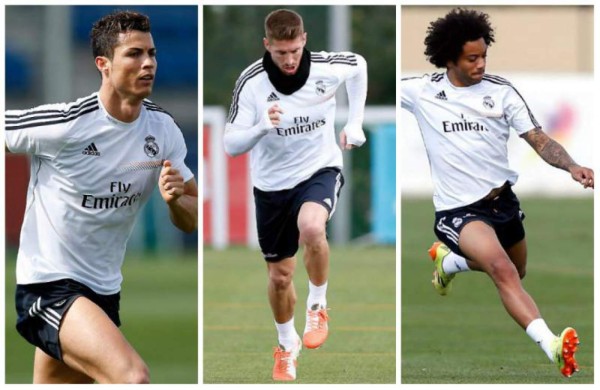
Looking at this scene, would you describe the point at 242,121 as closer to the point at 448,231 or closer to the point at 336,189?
the point at 336,189

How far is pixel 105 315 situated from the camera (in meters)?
5.96

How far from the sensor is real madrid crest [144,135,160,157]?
6340 mm

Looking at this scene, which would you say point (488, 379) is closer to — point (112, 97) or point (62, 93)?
point (112, 97)

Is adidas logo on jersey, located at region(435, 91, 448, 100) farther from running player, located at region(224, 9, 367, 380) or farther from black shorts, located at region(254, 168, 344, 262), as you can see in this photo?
black shorts, located at region(254, 168, 344, 262)

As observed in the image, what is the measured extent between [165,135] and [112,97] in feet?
0.99

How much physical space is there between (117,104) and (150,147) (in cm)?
23

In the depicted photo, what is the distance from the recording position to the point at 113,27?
6277 mm

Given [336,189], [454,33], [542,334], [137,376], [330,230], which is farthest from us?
[330,230]

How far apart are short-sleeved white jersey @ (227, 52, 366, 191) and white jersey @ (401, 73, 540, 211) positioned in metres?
0.43

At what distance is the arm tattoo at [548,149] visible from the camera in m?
7.34

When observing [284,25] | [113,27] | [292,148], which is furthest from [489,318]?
[113,27]

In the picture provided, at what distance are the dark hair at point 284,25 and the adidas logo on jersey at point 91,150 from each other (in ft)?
4.69

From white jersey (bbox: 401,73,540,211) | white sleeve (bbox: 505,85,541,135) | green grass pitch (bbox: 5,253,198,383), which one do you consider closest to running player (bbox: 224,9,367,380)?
white jersey (bbox: 401,73,540,211)

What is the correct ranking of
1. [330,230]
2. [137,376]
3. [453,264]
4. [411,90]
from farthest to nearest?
[330,230]
[453,264]
[411,90]
[137,376]
